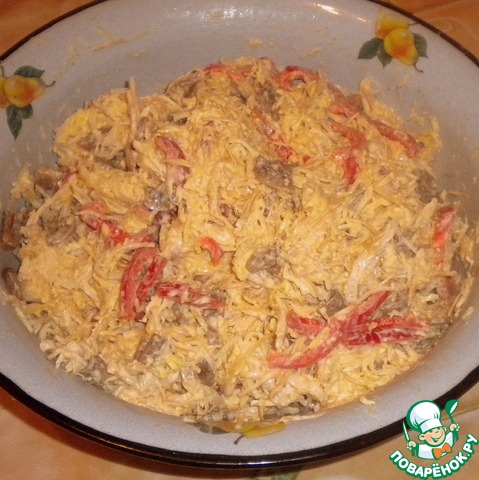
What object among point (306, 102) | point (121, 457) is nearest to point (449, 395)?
point (121, 457)

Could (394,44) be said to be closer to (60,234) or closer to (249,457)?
(60,234)

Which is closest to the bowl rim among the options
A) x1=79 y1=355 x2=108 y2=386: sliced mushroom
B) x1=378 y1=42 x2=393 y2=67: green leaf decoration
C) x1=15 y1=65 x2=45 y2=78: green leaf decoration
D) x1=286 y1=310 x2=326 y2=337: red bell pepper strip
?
x1=79 y1=355 x2=108 y2=386: sliced mushroom

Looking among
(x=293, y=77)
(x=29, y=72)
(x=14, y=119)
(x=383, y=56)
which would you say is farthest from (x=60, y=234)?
(x=383, y=56)

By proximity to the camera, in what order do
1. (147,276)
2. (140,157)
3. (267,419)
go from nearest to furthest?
(267,419)
(147,276)
(140,157)

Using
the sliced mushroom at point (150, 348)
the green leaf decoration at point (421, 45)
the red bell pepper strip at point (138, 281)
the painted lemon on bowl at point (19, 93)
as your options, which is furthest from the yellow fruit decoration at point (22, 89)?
the green leaf decoration at point (421, 45)

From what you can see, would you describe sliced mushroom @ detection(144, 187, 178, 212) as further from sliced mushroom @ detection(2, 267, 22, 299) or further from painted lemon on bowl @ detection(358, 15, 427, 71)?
painted lemon on bowl @ detection(358, 15, 427, 71)

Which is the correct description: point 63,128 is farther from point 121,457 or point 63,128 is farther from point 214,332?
point 121,457
